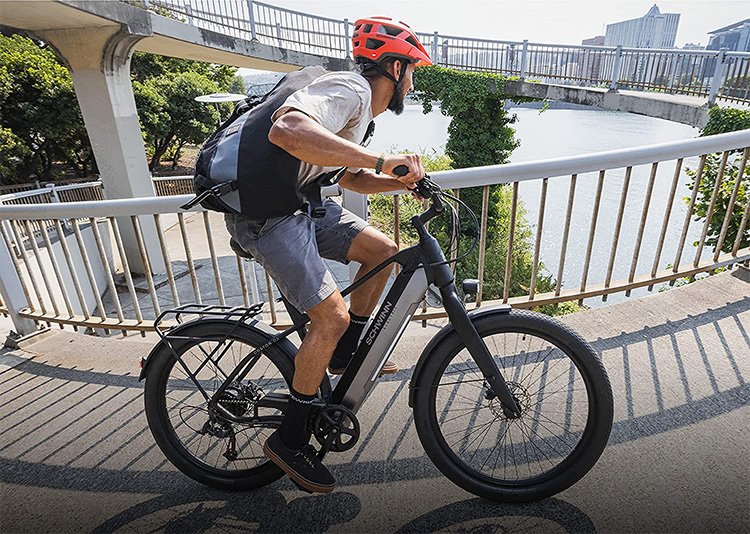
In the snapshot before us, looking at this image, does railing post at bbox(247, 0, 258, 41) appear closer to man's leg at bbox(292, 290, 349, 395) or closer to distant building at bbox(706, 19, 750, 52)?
distant building at bbox(706, 19, 750, 52)

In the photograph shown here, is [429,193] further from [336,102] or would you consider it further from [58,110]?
[58,110]

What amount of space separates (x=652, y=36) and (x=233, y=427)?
16.2 metres

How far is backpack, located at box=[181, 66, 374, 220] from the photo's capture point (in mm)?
1506

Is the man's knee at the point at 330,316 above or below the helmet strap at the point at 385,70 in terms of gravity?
below

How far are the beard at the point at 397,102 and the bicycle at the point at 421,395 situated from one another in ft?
1.20

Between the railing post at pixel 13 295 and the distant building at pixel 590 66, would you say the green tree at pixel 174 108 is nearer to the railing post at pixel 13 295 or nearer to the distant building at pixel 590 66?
the distant building at pixel 590 66

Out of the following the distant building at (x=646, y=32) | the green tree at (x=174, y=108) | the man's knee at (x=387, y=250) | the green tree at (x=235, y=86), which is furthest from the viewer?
the green tree at (x=235, y=86)

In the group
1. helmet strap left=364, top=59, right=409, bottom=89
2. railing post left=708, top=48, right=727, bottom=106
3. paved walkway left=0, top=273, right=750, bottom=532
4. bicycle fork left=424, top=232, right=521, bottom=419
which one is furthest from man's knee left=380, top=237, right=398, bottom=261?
railing post left=708, top=48, right=727, bottom=106

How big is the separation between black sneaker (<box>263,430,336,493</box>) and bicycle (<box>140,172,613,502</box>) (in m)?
0.06

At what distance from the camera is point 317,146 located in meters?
1.38

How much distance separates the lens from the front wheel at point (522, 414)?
1.64m

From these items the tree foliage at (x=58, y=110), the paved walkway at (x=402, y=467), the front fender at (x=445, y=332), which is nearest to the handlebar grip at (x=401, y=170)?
the front fender at (x=445, y=332)

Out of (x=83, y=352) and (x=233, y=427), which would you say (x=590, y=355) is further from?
(x=83, y=352)

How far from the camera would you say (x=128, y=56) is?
1034 centimetres
